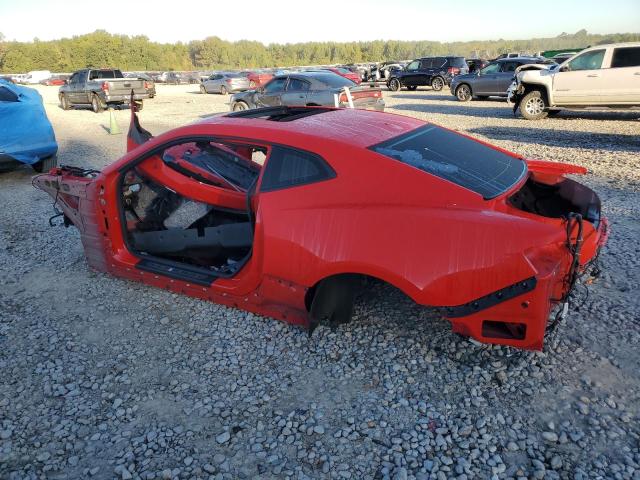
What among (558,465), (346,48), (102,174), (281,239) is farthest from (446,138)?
(346,48)

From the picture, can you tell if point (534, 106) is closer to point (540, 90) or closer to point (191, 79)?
point (540, 90)

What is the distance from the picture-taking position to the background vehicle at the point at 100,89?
17578 millimetres

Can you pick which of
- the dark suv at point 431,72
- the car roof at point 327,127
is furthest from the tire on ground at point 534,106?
the car roof at point 327,127

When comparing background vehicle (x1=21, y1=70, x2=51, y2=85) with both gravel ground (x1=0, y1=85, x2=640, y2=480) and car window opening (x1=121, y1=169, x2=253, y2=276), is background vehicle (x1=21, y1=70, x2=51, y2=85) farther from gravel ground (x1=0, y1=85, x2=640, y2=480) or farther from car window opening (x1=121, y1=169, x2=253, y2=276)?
gravel ground (x1=0, y1=85, x2=640, y2=480)

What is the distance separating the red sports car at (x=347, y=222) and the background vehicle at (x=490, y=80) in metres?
14.4

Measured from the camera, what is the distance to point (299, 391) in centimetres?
272

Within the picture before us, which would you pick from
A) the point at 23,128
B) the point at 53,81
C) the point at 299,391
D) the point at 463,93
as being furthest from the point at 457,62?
the point at 53,81

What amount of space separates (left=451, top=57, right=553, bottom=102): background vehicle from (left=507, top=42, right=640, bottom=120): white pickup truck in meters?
4.14

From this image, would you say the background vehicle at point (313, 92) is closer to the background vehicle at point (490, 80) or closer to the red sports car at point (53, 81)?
the background vehicle at point (490, 80)

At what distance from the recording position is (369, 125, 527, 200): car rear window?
2.76 metres

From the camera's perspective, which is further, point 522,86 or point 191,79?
point 191,79

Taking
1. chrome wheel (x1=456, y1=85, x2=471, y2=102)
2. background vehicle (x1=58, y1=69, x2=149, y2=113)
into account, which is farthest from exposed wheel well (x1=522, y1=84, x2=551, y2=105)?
background vehicle (x1=58, y1=69, x2=149, y2=113)

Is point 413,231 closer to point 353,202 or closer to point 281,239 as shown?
point 353,202

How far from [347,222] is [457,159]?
895 millimetres
